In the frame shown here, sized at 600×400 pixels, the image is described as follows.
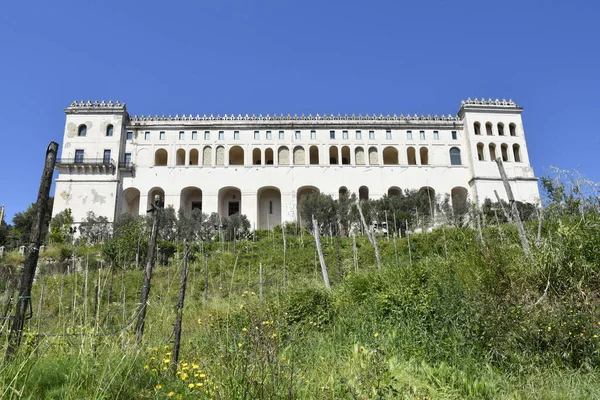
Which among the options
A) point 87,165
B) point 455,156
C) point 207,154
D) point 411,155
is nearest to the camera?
point 87,165

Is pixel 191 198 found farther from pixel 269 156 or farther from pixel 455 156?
pixel 455 156

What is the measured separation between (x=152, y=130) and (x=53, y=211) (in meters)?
11.1

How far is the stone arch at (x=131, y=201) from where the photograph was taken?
1533 inches

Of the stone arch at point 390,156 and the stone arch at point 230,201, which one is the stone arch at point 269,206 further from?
the stone arch at point 390,156

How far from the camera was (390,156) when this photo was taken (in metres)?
43.3

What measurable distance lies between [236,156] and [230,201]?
193 inches

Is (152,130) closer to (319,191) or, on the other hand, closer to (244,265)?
(319,191)

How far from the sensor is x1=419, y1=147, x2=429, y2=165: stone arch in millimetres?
41763

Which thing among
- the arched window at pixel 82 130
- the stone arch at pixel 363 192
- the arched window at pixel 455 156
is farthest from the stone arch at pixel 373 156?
the arched window at pixel 82 130

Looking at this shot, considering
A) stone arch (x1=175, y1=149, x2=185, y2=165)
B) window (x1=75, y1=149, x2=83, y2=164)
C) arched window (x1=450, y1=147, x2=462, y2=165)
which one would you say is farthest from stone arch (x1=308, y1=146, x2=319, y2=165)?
window (x1=75, y1=149, x2=83, y2=164)

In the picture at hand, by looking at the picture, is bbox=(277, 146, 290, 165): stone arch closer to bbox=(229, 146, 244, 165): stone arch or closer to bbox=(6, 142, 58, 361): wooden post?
bbox=(229, 146, 244, 165): stone arch

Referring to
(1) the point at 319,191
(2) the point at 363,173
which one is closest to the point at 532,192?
(2) the point at 363,173

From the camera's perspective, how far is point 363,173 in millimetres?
39938

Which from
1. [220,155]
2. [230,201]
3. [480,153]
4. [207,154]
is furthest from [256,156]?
[480,153]
